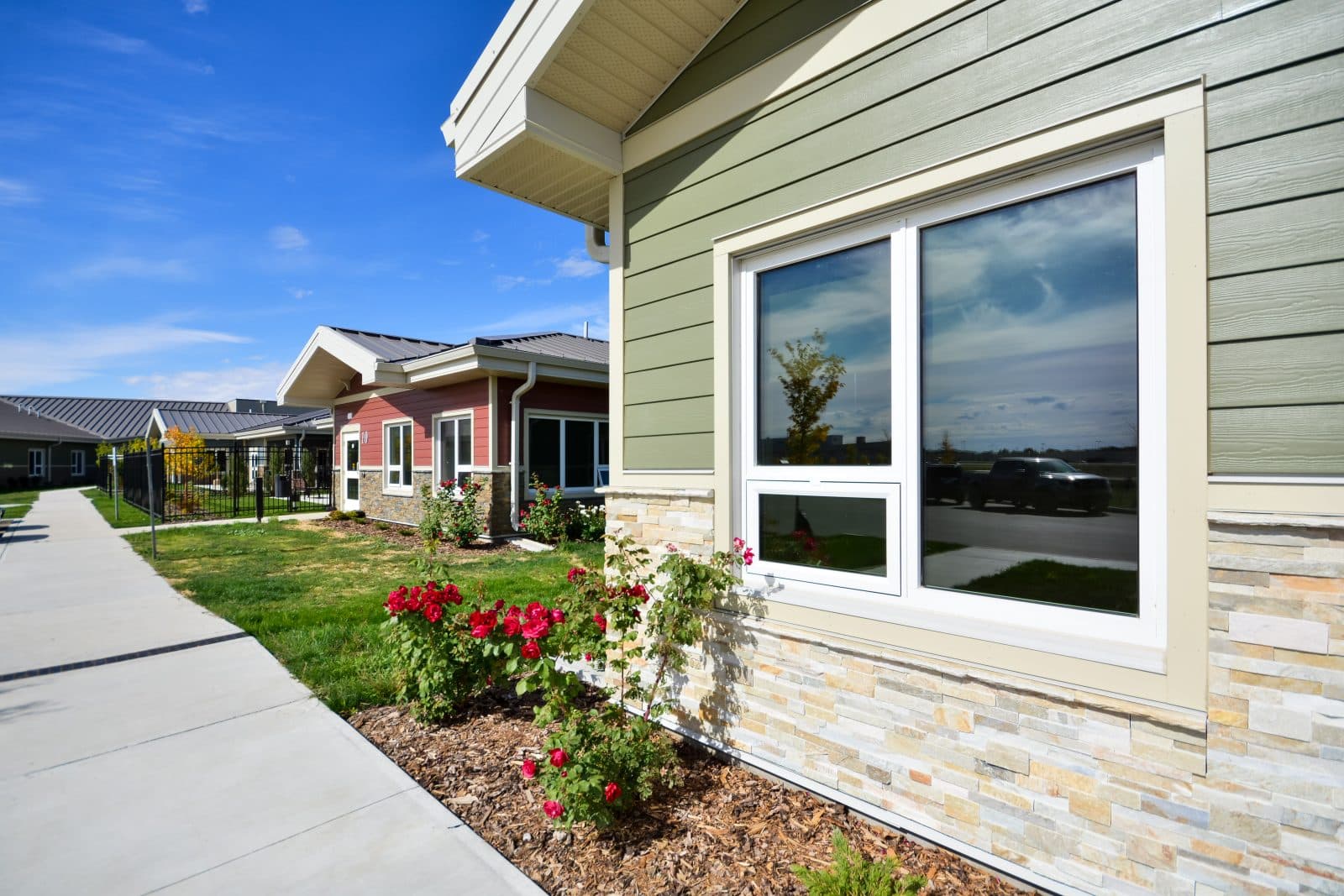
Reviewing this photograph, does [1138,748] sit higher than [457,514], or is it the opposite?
[1138,748]

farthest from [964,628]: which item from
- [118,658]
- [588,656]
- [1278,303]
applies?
[118,658]

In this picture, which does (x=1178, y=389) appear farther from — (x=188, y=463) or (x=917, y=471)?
(x=188, y=463)

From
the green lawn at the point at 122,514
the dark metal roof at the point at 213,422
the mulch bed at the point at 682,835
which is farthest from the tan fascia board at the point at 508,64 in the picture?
the dark metal roof at the point at 213,422

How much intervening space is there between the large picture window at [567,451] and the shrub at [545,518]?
47cm

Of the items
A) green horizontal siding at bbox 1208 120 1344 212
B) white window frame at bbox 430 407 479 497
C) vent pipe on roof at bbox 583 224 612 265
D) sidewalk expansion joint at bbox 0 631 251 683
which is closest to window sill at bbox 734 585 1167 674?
green horizontal siding at bbox 1208 120 1344 212

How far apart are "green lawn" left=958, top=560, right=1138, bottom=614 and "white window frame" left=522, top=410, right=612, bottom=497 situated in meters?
8.49

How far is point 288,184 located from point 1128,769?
15.4m

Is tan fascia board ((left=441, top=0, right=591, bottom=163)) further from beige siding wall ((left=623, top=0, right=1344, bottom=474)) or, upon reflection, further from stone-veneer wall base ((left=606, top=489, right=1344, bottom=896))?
stone-veneer wall base ((left=606, top=489, right=1344, bottom=896))

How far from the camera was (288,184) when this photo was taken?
12227 millimetres

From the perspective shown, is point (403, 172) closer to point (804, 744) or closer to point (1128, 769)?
point (804, 744)

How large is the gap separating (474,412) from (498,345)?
4.81 ft

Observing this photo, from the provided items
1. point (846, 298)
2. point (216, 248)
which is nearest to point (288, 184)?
point (216, 248)

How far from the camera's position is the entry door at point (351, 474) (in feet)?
49.5

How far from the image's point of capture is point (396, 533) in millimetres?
12438
